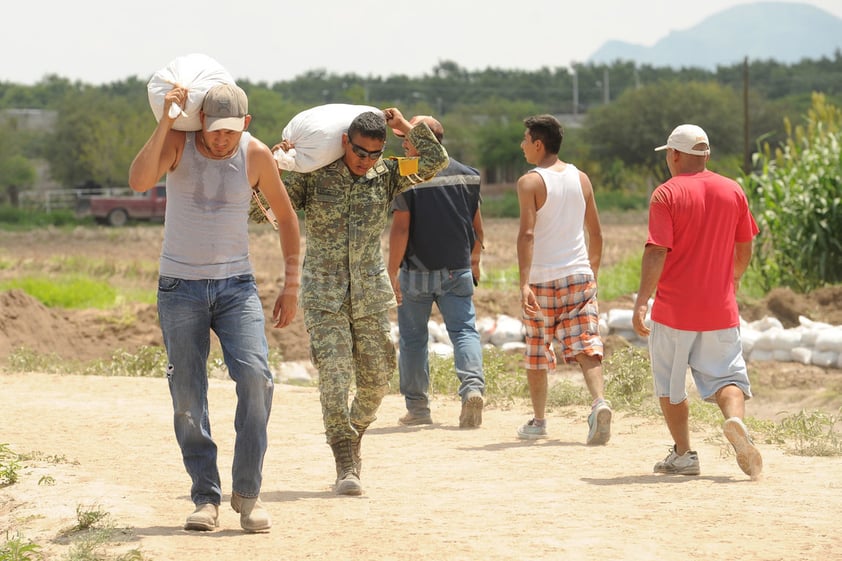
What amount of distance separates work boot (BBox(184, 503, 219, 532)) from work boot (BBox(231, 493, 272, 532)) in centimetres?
10

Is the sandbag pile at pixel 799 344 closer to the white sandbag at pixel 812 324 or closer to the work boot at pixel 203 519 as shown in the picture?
the white sandbag at pixel 812 324

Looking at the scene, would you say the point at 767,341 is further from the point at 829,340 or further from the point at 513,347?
the point at 513,347

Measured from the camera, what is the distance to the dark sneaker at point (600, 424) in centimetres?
823

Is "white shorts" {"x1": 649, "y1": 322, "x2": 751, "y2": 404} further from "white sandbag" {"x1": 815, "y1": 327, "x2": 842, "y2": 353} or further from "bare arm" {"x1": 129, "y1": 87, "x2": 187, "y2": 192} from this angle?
"white sandbag" {"x1": 815, "y1": 327, "x2": 842, "y2": 353}

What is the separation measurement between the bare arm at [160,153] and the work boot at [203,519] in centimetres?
143

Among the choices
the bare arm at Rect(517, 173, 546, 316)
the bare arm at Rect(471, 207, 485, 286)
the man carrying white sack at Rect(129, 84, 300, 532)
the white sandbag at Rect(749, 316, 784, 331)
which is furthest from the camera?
the white sandbag at Rect(749, 316, 784, 331)

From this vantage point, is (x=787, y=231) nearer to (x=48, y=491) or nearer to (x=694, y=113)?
(x=48, y=491)

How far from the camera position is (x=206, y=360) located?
580 centimetres

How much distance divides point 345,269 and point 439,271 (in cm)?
242

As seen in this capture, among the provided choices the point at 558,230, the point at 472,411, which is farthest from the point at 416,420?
the point at 558,230

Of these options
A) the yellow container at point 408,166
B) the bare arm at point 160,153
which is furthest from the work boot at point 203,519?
the yellow container at point 408,166

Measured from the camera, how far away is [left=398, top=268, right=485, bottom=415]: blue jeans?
9070 millimetres

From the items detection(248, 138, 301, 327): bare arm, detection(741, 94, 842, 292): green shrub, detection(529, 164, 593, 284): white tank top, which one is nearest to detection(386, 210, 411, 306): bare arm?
detection(529, 164, 593, 284): white tank top

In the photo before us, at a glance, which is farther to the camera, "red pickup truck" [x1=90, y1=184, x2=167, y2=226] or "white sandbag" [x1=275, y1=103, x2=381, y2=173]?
"red pickup truck" [x1=90, y1=184, x2=167, y2=226]
